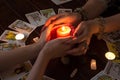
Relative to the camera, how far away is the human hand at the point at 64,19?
3.76 ft

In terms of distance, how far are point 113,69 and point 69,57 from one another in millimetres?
205

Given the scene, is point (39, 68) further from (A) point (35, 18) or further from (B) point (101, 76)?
(A) point (35, 18)

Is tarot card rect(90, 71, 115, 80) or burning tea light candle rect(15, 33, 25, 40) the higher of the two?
burning tea light candle rect(15, 33, 25, 40)

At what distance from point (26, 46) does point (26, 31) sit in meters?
0.17

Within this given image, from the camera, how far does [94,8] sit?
1.29 metres

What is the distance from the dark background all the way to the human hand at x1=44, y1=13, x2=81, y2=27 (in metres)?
0.13

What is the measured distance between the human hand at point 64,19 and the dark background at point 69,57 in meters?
0.13

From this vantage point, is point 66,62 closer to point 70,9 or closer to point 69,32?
point 69,32

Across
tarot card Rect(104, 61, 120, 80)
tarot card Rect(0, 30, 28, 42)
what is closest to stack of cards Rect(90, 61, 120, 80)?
tarot card Rect(104, 61, 120, 80)

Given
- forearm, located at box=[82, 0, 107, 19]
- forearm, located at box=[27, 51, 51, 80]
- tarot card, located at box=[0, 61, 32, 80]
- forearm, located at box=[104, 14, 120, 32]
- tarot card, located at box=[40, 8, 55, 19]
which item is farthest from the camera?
tarot card, located at box=[40, 8, 55, 19]

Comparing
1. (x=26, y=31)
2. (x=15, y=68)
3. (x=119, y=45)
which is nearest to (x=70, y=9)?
(x=26, y=31)

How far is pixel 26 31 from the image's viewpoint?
4.22ft

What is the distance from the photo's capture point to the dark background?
1.05 metres

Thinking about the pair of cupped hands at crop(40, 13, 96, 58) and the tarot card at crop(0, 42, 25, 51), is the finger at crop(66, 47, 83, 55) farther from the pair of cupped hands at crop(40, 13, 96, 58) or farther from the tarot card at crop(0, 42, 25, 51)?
the tarot card at crop(0, 42, 25, 51)
